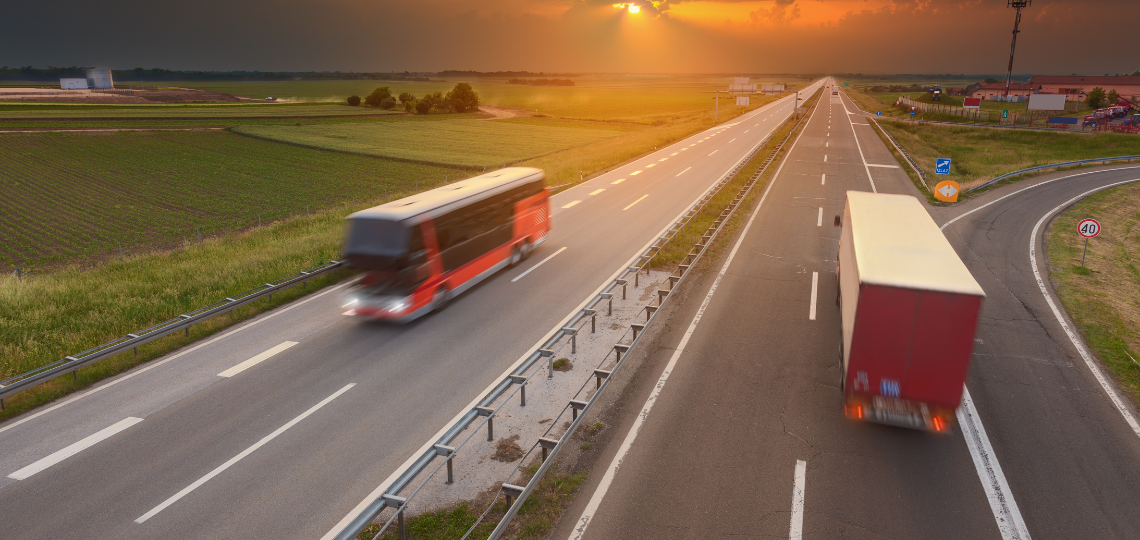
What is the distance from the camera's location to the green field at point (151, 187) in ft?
94.0

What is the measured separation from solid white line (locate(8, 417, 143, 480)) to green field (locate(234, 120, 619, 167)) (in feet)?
130

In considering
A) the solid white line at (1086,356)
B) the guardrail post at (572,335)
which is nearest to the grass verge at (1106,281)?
the solid white line at (1086,356)

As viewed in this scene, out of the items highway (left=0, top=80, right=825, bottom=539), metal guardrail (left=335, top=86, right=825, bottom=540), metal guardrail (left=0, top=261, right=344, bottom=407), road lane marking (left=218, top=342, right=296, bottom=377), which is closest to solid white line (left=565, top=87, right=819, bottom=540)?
metal guardrail (left=335, top=86, right=825, bottom=540)

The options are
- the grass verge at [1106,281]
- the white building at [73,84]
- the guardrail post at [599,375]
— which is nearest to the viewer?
the guardrail post at [599,375]

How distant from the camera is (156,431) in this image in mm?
9859

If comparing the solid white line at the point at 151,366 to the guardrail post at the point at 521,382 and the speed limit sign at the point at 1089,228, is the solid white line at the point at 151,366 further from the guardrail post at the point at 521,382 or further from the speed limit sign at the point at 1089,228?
the speed limit sign at the point at 1089,228

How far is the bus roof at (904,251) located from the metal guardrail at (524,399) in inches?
188

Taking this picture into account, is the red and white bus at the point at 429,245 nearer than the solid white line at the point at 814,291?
Yes

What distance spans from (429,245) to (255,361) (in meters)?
4.60

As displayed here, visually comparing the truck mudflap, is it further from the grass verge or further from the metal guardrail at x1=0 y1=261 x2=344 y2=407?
the metal guardrail at x1=0 y1=261 x2=344 y2=407

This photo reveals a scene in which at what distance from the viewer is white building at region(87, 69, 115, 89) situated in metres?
165

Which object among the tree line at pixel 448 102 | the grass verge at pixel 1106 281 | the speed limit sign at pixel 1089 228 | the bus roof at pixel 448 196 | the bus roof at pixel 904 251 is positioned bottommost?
the grass verge at pixel 1106 281

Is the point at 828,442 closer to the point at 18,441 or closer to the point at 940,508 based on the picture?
the point at 940,508

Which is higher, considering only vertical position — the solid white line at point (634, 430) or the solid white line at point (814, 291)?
the solid white line at point (814, 291)
